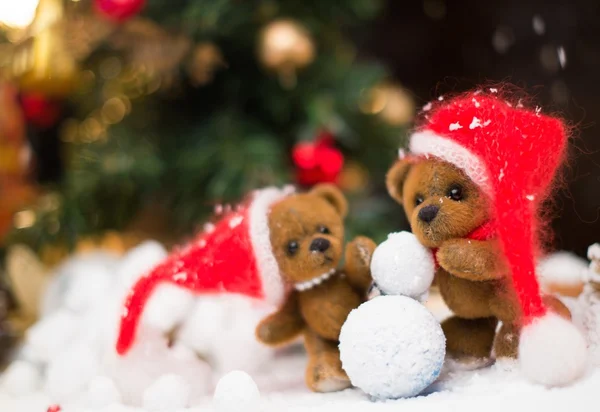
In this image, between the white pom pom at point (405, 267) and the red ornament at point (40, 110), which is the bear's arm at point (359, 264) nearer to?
the white pom pom at point (405, 267)

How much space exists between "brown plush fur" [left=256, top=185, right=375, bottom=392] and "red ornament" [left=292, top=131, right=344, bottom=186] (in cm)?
38

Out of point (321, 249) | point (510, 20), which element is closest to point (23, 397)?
point (321, 249)

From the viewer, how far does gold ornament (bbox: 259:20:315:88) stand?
3.14ft

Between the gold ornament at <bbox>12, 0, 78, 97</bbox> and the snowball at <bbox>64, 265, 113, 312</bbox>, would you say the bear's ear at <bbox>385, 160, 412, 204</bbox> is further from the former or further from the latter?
the gold ornament at <bbox>12, 0, 78, 97</bbox>

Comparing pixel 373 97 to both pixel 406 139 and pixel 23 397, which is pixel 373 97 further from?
pixel 23 397

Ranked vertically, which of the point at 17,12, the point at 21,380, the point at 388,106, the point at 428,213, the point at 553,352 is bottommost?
the point at 21,380

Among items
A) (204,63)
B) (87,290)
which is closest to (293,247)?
(87,290)

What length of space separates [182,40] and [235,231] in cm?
51

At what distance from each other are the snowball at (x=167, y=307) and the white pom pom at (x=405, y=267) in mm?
240

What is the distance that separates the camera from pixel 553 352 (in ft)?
1.58

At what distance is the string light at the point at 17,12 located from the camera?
0.88m

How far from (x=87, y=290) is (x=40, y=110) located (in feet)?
1.83

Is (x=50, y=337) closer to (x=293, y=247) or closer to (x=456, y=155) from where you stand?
(x=293, y=247)

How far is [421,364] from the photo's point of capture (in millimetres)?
513
